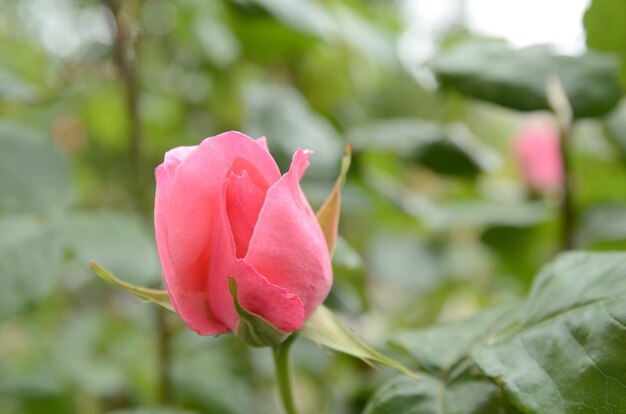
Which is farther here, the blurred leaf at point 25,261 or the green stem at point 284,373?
the blurred leaf at point 25,261

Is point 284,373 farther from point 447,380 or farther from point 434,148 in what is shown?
point 434,148

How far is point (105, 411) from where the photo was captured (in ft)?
3.52

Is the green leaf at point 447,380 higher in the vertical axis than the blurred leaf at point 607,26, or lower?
lower

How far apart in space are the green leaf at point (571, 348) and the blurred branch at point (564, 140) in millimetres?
203

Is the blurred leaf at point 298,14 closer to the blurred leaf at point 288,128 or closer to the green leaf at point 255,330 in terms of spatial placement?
the blurred leaf at point 288,128

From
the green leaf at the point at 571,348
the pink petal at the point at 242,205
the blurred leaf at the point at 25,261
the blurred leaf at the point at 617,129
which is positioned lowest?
the blurred leaf at the point at 25,261

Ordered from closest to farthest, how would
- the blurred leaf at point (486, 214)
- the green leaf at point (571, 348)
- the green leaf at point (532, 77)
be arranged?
the green leaf at point (571, 348) → the green leaf at point (532, 77) → the blurred leaf at point (486, 214)

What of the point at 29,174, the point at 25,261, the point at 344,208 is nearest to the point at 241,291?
the point at 25,261

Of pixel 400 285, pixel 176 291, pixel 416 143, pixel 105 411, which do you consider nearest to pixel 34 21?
pixel 105 411

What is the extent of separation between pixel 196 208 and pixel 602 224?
1.50ft

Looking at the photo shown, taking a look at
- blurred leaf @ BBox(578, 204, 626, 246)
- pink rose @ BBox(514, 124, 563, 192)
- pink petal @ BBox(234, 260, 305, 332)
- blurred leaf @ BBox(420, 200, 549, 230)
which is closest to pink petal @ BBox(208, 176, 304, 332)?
pink petal @ BBox(234, 260, 305, 332)

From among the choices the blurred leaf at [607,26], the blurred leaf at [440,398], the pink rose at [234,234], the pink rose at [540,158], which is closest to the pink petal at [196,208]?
the pink rose at [234,234]

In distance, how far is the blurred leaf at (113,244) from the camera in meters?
0.57

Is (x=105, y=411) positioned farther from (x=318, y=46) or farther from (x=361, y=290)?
(x=318, y=46)
